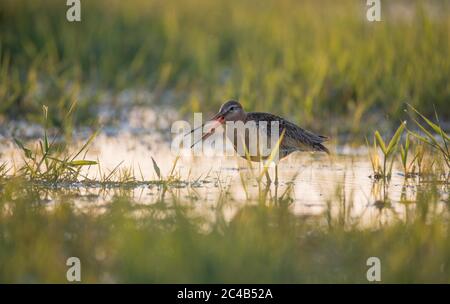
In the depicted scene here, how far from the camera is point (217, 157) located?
27.0ft

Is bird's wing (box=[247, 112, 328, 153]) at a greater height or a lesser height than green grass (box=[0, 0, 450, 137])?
lesser

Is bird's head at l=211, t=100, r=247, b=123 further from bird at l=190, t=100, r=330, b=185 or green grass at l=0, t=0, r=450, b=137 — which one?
green grass at l=0, t=0, r=450, b=137

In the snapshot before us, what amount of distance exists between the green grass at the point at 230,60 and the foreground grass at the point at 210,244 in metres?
2.65

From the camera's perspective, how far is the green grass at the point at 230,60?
9430mm

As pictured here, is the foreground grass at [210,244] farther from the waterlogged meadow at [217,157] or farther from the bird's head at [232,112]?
the bird's head at [232,112]

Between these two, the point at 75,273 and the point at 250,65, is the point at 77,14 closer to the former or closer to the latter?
the point at 250,65

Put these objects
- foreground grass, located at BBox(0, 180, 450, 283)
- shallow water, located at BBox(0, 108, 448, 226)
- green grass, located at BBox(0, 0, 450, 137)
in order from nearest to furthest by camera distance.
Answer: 1. foreground grass, located at BBox(0, 180, 450, 283)
2. shallow water, located at BBox(0, 108, 448, 226)
3. green grass, located at BBox(0, 0, 450, 137)

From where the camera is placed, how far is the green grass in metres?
9.43

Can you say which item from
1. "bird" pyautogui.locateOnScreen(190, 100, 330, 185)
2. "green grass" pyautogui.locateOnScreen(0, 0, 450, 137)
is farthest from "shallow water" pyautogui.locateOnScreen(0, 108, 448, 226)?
"green grass" pyautogui.locateOnScreen(0, 0, 450, 137)

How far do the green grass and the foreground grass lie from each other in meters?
2.65

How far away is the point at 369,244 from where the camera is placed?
4801 mm

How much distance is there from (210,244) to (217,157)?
373 cm

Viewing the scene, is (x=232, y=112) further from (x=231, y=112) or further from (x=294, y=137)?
(x=294, y=137)

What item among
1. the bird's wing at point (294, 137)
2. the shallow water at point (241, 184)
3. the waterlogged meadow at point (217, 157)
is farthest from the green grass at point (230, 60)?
the bird's wing at point (294, 137)
